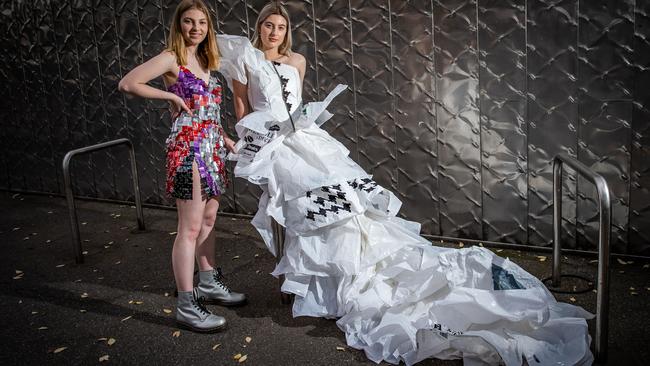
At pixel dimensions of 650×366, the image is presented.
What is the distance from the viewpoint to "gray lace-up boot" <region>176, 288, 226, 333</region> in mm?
3127

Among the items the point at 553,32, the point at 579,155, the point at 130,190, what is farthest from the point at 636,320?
the point at 130,190

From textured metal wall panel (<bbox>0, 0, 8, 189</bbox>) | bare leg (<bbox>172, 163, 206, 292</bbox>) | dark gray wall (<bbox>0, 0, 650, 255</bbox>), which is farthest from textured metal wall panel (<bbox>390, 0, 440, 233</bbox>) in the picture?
textured metal wall panel (<bbox>0, 0, 8, 189</bbox>)

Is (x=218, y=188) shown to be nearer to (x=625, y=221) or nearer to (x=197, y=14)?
Answer: (x=197, y=14)

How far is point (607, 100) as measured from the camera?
12.3 feet

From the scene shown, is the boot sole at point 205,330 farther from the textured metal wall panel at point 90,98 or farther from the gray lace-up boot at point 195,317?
the textured metal wall panel at point 90,98

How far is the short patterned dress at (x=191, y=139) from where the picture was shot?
3.03 m

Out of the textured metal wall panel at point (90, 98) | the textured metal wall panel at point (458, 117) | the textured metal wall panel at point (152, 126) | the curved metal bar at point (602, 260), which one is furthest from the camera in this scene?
the textured metal wall panel at point (90, 98)

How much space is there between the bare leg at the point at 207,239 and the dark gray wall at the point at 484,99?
163 centimetres

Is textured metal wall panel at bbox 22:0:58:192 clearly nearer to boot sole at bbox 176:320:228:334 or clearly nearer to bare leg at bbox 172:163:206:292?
bare leg at bbox 172:163:206:292

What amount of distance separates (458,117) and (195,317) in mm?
2358

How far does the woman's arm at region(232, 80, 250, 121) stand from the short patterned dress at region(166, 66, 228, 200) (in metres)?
0.17

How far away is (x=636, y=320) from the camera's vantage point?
308 cm

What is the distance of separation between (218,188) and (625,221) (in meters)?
2.75

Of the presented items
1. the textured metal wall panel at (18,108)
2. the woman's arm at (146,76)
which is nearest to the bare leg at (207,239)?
the woman's arm at (146,76)
